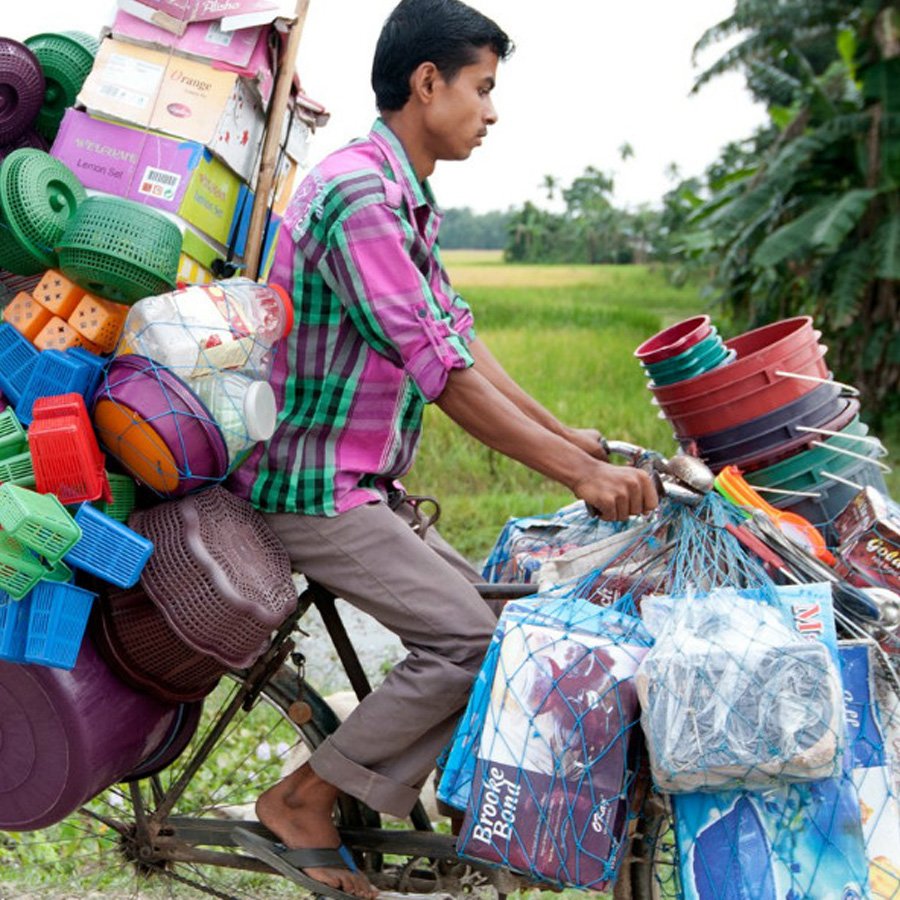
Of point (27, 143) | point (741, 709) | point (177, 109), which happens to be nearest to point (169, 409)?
point (177, 109)

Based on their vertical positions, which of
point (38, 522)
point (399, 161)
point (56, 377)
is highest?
point (399, 161)

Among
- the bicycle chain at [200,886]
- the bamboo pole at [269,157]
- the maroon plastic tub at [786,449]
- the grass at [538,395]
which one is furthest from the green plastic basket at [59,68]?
the grass at [538,395]

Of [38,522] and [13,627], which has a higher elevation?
[38,522]

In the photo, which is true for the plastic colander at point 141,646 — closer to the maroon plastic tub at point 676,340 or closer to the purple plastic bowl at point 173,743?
the purple plastic bowl at point 173,743

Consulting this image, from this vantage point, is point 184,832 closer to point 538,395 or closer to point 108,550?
point 108,550

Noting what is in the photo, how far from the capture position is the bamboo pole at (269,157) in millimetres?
2475

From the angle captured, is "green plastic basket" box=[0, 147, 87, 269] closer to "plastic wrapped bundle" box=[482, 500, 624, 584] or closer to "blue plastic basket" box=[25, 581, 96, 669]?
"blue plastic basket" box=[25, 581, 96, 669]

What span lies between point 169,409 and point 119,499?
24 centimetres

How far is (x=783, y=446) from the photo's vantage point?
264 cm

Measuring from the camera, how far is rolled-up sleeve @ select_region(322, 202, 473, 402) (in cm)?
227

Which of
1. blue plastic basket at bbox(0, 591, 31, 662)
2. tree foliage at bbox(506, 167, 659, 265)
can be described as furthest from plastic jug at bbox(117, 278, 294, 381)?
tree foliage at bbox(506, 167, 659, 265)

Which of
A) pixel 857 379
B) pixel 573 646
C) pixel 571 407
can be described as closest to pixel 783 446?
pixel 573 646

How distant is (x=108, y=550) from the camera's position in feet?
7.08

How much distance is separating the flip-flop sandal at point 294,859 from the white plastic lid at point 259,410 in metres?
0.96
